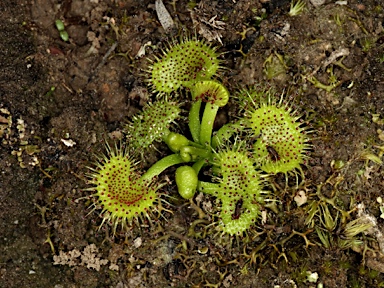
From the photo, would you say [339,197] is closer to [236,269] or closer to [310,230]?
[310,230]

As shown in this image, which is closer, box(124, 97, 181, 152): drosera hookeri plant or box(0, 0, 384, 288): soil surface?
box(124, 97, 181, 152): drosera hookeri plant

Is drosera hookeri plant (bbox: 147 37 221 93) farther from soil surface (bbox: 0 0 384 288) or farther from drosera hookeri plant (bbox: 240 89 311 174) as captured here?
drosera hookeri plant (bbox: 240 89 311 174)

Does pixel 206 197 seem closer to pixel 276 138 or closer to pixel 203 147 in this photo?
pixel 203 147

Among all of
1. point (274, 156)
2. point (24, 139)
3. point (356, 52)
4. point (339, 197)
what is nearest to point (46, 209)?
point (24, 139)

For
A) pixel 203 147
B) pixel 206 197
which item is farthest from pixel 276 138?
pixel 206 197

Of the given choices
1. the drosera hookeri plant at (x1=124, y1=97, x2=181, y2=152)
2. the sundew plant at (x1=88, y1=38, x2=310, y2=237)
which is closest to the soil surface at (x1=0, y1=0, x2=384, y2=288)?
the sundew plant at (x1=88, y1=38, x2=310, y2=237)
